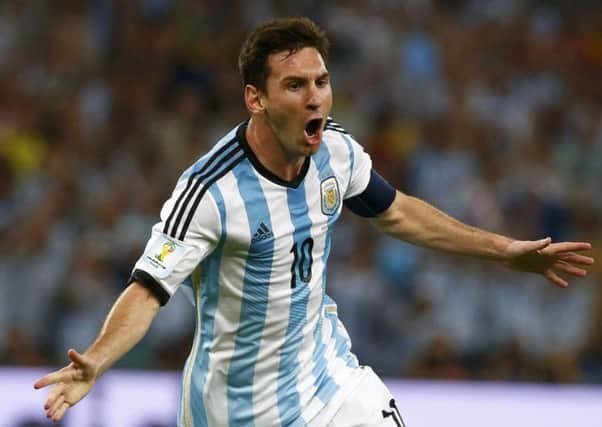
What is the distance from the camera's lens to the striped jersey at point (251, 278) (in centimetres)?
433

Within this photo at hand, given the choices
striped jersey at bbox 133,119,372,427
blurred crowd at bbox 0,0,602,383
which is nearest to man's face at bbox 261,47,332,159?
striped jersey at bbox 133,119,372,427

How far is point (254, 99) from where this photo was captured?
453cm

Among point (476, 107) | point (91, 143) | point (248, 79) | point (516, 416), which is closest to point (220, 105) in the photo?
point (91, 143)

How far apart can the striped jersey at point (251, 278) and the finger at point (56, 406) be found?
1.94 ft

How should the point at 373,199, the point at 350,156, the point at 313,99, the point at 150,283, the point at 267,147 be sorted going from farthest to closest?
the point at 373,199
the point at 350,156
the point at 267,147
the point at 313,99
the point at 150,283

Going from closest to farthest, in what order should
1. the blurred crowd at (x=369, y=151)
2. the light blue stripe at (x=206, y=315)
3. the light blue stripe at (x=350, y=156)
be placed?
the light blue stripe at (x=206, y=315)
the light blue stripe at (x=350, y=156)
the blurred crowd at (x=369, y=151)

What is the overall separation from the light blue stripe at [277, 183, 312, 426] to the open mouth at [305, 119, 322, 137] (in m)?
0.21

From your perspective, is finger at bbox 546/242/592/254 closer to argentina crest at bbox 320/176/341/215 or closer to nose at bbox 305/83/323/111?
argentina crest at bbox 320/176/341/215

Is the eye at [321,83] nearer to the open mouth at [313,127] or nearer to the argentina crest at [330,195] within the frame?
the open mouth at [313,127]

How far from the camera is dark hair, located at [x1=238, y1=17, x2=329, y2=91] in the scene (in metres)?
4.44

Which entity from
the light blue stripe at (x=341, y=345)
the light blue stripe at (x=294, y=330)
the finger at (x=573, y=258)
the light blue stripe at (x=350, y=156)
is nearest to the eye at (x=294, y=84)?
the light blue stripe at (x=294, y=330)

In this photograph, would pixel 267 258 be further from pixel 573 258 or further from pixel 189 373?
pixel 573 258

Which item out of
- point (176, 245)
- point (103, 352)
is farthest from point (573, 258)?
point (103, 352)

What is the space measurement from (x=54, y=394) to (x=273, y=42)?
1.37 metres
